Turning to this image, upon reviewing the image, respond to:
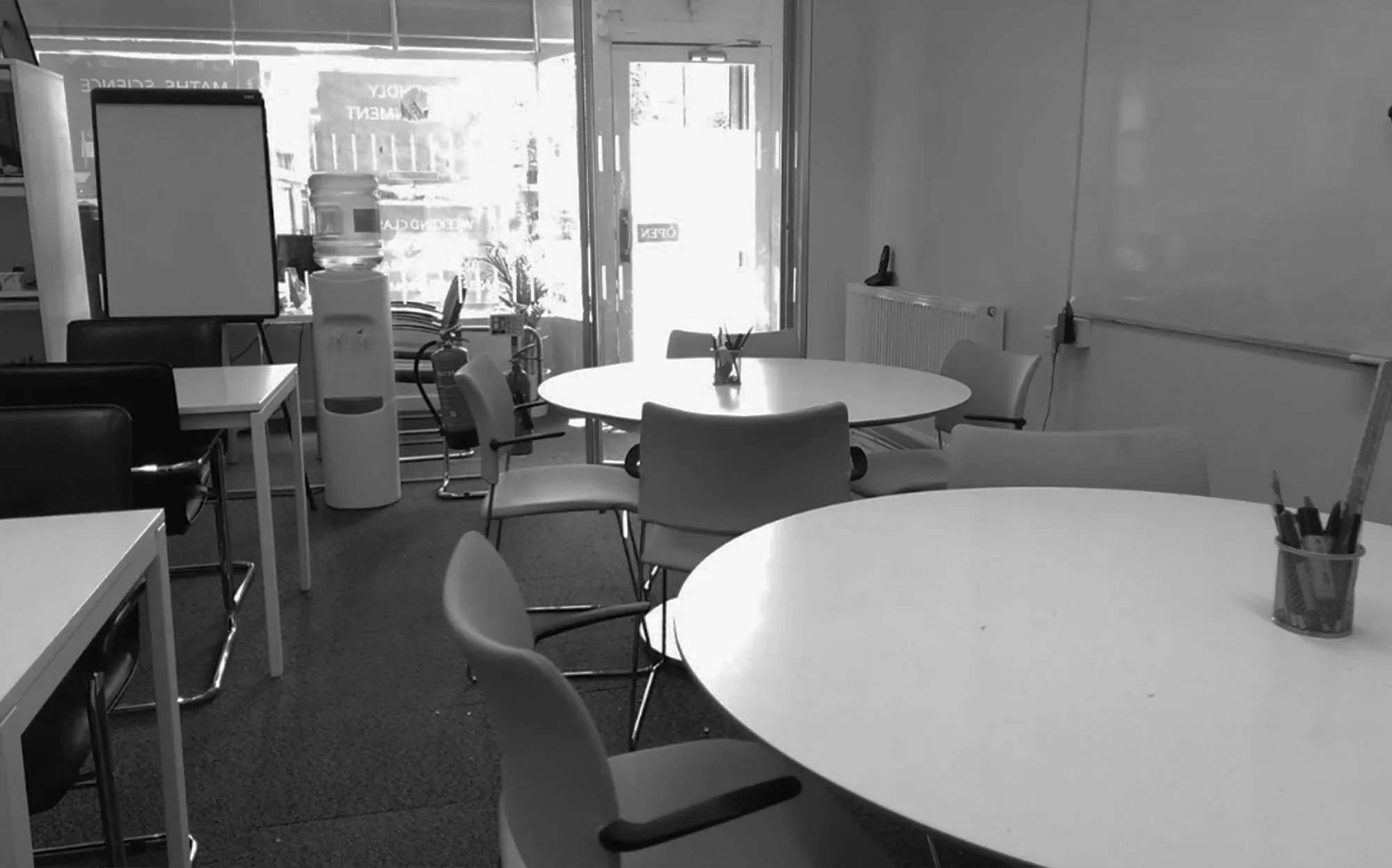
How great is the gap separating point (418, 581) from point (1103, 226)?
287 centimetres

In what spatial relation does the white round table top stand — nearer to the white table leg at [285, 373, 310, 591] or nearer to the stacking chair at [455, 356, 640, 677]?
the stacking chair at [455, 356, 640, 677]

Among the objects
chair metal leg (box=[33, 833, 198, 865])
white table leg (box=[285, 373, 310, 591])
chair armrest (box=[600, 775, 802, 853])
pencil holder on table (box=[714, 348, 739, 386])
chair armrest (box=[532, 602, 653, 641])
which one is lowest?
chair metal leg (box=[33, 833, 198, 865])

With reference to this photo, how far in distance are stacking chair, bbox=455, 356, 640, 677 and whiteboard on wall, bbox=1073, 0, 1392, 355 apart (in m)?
1.91

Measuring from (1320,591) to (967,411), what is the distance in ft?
8.18

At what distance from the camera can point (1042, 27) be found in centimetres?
409

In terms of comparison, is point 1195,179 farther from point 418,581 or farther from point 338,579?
point 338,579

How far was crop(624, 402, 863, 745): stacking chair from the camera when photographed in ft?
7.70

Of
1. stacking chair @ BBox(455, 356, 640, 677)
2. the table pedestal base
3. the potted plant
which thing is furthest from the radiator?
the potted plant

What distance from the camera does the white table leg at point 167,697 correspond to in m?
1.79

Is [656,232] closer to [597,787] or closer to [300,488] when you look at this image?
[300,488]

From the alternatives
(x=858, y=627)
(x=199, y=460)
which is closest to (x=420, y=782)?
(x=199, y=460)

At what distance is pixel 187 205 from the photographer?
4.91 meters

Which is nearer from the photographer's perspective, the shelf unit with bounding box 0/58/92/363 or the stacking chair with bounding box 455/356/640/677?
the stacking chair with bounding box 455/356/640/677

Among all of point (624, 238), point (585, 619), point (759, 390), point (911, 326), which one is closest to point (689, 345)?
point (759, 390)
